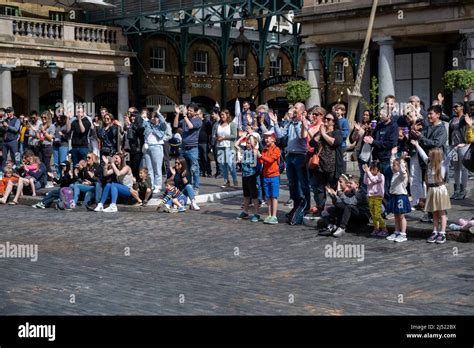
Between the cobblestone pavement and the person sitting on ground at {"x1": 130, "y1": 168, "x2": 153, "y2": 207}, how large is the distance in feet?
6.33

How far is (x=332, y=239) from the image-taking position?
12.8 m

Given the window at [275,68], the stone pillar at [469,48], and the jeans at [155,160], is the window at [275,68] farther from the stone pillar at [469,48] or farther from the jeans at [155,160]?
the jeans at [155,160]

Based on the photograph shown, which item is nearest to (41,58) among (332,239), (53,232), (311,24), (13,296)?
(311,24)

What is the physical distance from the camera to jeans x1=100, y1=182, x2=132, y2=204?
16719 mm

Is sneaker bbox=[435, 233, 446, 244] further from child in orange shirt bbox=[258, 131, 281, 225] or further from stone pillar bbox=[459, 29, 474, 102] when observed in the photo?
stone pillar bbox=[459, 29, 474, 102]

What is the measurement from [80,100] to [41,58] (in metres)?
4.96

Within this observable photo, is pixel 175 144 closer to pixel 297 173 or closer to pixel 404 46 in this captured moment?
pixel 297 173

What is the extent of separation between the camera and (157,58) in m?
42.0

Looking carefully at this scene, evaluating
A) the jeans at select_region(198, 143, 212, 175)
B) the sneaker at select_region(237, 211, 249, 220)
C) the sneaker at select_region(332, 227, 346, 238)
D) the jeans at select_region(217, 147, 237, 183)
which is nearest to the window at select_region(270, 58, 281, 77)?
the jeans at select_region(198, 143, 212, 175)

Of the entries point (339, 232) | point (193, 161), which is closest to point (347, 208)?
point (339, 232)

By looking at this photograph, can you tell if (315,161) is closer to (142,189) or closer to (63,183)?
(142,189)

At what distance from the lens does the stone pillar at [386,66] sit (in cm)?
2514

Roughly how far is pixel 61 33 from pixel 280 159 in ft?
71.5

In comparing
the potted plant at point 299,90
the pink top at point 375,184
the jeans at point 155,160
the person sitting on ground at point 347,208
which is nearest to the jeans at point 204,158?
the potted plant at point 299,90
